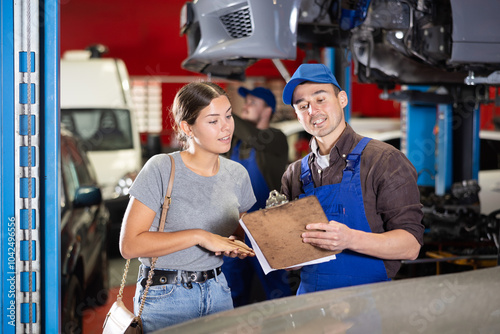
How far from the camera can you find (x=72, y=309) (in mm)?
3076

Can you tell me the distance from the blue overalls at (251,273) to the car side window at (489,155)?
12.7 ft

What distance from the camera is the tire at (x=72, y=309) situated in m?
3.00

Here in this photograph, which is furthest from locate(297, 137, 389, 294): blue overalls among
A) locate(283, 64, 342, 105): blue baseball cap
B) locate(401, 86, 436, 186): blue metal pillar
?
locate(401, 86, 436, 186): blue metal pillar

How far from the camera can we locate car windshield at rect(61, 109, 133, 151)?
655 cm

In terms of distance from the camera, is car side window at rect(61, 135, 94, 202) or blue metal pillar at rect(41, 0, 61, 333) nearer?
blue metal pillar at rect(41, 0, 61, 333)

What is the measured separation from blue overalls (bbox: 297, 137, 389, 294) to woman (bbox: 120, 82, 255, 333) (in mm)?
282

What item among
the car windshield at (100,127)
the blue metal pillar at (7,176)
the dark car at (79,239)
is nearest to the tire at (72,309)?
the dark car at (79,239)

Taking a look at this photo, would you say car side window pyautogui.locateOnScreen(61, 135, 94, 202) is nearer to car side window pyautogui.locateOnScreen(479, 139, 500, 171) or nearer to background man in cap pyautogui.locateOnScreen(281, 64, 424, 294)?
background man in cap pyautogui.locateOnScreen(281, 64, 424, 294)

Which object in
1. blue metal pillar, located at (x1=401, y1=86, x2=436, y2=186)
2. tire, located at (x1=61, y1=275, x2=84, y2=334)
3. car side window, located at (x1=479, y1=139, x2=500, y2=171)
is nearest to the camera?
tire, located at (x1=61, y1=275, x2=84, y2=334)

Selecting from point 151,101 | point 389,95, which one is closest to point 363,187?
point 389,95

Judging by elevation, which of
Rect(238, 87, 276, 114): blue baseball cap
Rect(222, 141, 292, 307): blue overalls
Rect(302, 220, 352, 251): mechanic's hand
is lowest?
Rect(222, 141, 292, 307): blue overalls

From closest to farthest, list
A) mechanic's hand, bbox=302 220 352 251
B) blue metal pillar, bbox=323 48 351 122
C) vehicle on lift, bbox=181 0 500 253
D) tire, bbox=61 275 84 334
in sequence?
mechanic's hand, bbox=302 220 352 251
vehicle on lift, bbox=181 0 500 253
tire, bbox=61 275 84 334
blue metal pillar, bbox=323 48 351 122

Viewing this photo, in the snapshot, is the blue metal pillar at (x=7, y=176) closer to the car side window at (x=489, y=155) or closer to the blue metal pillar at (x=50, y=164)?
the blue metal pillar at (x=50, y=164)

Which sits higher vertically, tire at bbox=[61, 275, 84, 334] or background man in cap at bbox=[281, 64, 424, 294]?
background man in cap at bbox=[281, 64, 424, 294]
